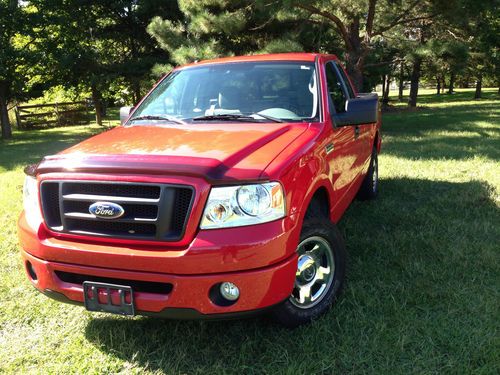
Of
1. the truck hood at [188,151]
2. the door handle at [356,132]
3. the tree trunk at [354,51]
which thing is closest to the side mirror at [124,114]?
the truck hood at [188,151]

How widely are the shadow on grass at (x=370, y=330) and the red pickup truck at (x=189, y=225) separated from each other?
0.23 m

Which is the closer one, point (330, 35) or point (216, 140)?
point (216, 140)

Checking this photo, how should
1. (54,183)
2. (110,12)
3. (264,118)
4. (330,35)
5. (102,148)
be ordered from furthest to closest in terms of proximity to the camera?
(110,12) < (330,35) < (264,118) < (102,148) < (54,183)

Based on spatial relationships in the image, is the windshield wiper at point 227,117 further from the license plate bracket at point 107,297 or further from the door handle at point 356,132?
the license plate bracket at point 107,297

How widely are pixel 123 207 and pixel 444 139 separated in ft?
33.4

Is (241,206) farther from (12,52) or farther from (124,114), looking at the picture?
(12,52)

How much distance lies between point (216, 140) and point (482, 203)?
13.2 ft

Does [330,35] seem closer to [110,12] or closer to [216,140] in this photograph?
[110,12]

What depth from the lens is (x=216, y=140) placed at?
291cm

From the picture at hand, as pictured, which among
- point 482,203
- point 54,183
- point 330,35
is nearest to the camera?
point 54,183

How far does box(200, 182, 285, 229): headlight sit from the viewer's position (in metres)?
2.37

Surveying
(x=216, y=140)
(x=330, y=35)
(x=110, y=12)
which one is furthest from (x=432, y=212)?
(x=110, y=12)

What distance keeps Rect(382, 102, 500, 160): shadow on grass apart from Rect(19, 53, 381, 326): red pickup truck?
6.53 m

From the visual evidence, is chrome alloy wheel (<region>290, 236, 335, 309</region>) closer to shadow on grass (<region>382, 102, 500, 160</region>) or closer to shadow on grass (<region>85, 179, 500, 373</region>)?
shadow on grass (<region>85, 179, 500, 373</region>)
